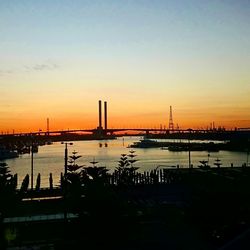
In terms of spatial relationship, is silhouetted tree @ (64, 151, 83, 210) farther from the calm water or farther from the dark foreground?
the calm water

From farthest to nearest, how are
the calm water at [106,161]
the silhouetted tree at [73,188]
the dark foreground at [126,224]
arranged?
1. the calm water at [106,161]
2. the silhouetted tree at [73,188]
3. the dark foreground at [126,224]

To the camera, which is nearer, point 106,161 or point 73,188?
point 73,188

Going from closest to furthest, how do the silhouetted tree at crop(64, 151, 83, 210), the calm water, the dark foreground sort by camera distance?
the dark foreground < the silhouetted tree at crop(64, 151, 83, 210) < the calm water

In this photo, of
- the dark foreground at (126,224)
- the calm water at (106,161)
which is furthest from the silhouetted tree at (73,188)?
the calm water at (106,161)

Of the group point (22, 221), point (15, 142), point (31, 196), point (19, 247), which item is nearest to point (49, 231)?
point (22, 221)

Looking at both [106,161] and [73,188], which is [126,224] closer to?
[73,188]

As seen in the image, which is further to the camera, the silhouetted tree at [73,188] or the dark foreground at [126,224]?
the silhouetted tree at [73,188]

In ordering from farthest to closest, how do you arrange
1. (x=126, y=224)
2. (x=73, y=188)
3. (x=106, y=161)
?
(x=106, y=161), (x=73, y=188), (x=126, y=224)

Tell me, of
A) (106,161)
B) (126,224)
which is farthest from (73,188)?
(106,161)

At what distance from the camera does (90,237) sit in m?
5.20

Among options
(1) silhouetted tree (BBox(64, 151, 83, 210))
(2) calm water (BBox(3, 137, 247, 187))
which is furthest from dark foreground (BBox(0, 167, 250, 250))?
(2) calm water (BBox(3, 137, 247, 187))

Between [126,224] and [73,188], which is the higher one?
[73,188]

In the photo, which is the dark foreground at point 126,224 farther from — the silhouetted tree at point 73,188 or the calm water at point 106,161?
the calm water at point 106,161

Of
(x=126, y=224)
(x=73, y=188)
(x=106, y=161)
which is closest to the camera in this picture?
(x=126, y=224)
